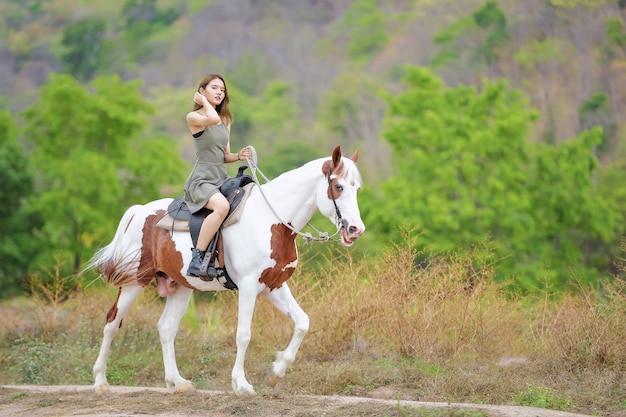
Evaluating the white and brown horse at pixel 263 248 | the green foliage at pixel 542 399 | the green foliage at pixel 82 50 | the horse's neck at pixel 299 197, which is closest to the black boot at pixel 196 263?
the white and brown horse at pixel 263 248

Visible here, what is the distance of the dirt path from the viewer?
707cm

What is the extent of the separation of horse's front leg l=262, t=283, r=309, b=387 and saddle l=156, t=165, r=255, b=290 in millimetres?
449

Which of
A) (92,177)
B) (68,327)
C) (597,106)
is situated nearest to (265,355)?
(68,327)

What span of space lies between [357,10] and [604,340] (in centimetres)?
11372

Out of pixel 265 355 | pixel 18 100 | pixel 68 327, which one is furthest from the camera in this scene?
pixel 18 100

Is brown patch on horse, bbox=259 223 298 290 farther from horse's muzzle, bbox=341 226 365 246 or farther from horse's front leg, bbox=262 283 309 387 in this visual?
horse's muzzle, bbox=341 226 365 246

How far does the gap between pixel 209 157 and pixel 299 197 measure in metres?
1.04

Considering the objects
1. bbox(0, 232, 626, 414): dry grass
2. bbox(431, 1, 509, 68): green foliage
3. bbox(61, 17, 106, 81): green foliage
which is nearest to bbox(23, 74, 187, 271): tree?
bbox(0, 232, 626, 414): dry grass

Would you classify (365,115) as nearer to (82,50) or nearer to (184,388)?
(82,50)

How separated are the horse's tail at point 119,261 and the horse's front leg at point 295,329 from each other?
5.24ft

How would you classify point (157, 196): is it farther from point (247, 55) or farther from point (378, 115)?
point (247, 55)

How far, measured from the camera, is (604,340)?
9.20m

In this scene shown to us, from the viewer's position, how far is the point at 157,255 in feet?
29.3

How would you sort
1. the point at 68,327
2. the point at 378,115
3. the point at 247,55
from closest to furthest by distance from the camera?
the point at 68,327 → the point at 378,115 → the point at 247,55
